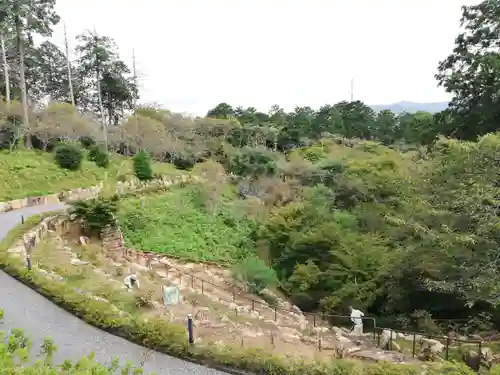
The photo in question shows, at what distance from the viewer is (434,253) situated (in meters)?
12.0

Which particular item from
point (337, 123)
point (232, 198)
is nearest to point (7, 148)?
point (232, 198)

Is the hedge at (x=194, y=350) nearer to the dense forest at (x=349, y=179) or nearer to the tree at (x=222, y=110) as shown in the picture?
the dense forest at (x=349, y=179)

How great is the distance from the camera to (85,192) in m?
22.8

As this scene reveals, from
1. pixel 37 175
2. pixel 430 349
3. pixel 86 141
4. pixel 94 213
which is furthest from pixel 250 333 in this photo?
pixel 86 141

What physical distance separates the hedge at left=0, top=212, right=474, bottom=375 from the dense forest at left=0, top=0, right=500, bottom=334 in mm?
4084

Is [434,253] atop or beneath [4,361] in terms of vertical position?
beneath

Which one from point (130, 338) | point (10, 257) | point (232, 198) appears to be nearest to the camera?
point (130, 338)

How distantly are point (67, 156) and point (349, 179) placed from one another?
1698 cm

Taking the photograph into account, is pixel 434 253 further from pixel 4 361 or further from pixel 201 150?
pixel 201 150

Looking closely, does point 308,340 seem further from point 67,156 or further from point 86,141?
point 86,141

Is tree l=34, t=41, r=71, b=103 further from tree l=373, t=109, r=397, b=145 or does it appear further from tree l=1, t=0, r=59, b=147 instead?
tree l=373, t=109, r=397, b=145

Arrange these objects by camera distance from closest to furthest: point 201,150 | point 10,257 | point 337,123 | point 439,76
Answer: point 10,257
point 439,76
point 201,150
point 337,123

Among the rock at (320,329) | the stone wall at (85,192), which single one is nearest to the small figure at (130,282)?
the rock at (320,329)

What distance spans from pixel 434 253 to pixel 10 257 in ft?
40.5
